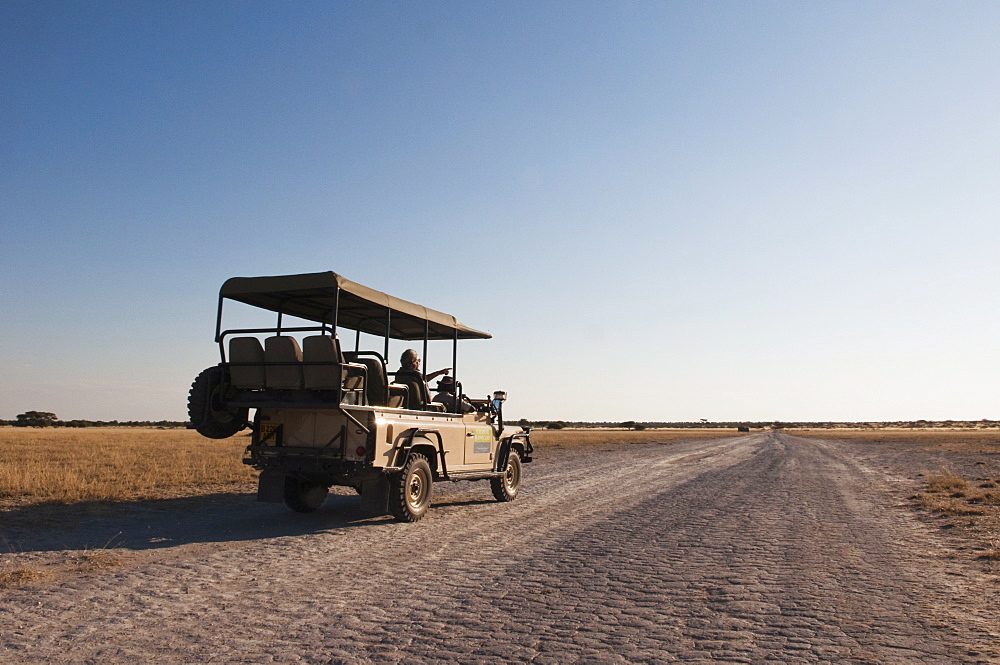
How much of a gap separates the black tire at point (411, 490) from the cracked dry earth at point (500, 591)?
241mm

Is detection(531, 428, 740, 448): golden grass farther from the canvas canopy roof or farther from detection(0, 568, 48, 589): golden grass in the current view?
detection(0, 568, 48, 589): golden grass

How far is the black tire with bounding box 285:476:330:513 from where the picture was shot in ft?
35.8

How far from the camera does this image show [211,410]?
396 inches

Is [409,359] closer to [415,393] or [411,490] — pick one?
[415,393]

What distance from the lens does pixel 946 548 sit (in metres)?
8.67

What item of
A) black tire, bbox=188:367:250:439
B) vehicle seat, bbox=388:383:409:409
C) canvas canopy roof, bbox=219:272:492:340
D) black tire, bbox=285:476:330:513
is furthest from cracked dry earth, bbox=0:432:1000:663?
canvas canopy roof, bbox=219:272:492:340

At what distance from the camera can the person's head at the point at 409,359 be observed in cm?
1156

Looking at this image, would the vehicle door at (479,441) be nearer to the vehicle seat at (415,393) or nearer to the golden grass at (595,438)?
the vehicle seat at (415,393)

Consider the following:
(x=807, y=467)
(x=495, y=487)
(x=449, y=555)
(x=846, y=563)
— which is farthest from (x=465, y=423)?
(x=807, y=467)

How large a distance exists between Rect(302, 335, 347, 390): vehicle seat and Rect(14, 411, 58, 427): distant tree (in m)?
107

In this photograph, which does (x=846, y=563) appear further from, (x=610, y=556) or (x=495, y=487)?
(x=495, y=487)

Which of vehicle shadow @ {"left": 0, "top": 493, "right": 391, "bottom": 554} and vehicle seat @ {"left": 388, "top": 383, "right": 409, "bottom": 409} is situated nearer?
vehicle shadow @ {"left": 0, "top": 493, "right": 391, "bottom": 554}

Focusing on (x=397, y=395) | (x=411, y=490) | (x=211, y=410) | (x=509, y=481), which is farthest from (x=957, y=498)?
(x=211, y=410)

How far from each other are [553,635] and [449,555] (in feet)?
9.84
